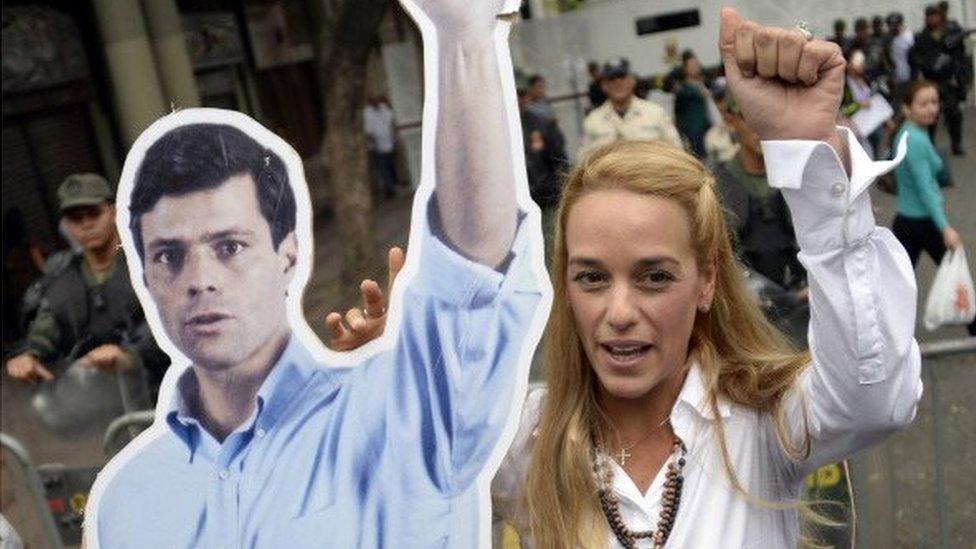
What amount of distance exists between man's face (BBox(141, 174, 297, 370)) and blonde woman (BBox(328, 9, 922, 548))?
0.41 m

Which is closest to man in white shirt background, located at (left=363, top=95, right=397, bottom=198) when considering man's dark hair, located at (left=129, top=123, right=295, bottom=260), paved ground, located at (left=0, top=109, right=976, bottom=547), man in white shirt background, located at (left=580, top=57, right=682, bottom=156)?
man in white shirt background, located at (left=580, top=57, right=682, bottom=156)

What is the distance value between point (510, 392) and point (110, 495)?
25.4 inches

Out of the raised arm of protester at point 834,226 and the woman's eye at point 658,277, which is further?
the woman's eye at point 658,277

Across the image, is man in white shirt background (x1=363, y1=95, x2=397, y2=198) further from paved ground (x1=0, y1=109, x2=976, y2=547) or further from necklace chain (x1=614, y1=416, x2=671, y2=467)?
necklace chain (x1=614, y1=416, x2=671, y2=467)

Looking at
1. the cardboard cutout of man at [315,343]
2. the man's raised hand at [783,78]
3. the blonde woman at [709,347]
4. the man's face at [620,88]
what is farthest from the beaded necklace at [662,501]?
the man's face at [620,88]

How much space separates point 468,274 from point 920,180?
4.04 metres

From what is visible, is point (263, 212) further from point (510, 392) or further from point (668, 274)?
point (668, 274)

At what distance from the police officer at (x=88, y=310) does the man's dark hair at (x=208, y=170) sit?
0.99 metres

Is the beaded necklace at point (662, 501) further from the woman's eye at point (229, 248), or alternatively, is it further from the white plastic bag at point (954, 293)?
the white plastic bag at point (954, 293)

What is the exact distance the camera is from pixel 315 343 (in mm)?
1654

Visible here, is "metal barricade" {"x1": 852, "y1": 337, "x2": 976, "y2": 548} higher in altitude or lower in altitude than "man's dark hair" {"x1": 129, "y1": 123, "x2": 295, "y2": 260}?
lower

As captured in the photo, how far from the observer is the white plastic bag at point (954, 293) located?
486cm

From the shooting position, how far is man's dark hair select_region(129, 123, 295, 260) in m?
1.66

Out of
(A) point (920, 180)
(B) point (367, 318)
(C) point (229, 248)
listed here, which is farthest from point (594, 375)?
(A) point (920, 180)
